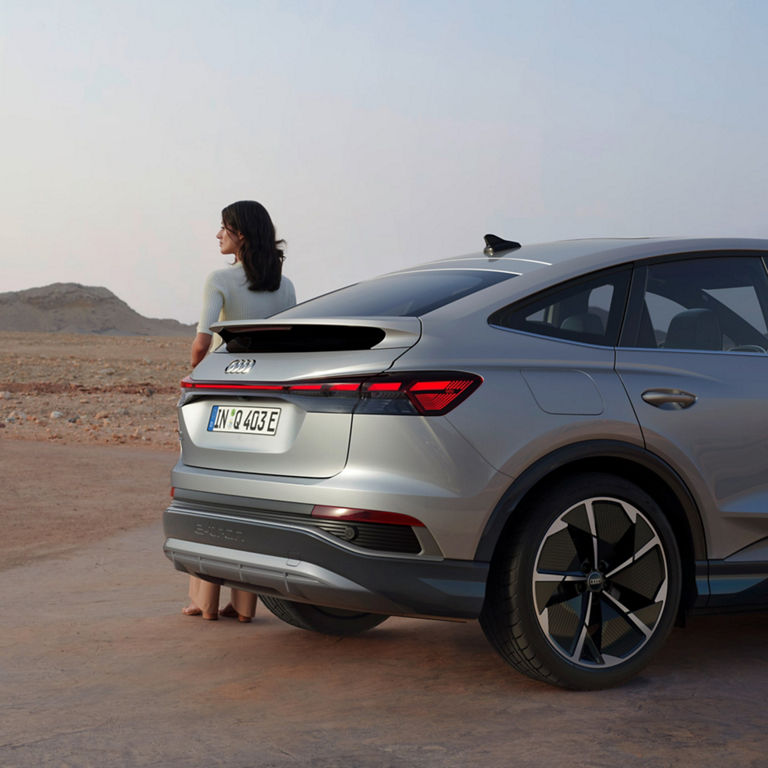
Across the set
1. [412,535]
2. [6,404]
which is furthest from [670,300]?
[6,404]

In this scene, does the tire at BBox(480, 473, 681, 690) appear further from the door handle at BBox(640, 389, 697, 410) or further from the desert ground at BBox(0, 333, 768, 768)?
the door handle at BBox(640, 389, 697, 410)

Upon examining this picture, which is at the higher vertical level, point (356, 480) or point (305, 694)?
point (356, 480)

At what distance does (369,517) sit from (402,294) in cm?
107

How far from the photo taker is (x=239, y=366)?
4684 mm

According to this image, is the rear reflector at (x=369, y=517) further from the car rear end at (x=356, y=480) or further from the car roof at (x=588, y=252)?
the car roof at (x=588, y=252)

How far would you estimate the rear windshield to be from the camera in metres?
4.63

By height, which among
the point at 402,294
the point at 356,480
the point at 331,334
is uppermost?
the point at 402,294

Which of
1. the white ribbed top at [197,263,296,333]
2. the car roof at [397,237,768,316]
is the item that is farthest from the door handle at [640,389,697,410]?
the white ribbed top at [197,263,296,333]

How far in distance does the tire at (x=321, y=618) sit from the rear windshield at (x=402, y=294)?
1.32 m

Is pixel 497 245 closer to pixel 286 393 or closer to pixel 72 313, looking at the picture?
pixel 286 393

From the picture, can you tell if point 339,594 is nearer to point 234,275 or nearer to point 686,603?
point 686,603

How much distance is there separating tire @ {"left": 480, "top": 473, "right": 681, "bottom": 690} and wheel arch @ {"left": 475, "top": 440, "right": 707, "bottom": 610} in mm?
61

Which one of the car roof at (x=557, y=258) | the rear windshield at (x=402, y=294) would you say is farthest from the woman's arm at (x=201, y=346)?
the car roof at (x=557, y=258)

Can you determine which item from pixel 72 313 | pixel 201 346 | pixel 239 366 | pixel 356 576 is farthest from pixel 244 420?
pixel 72 313
